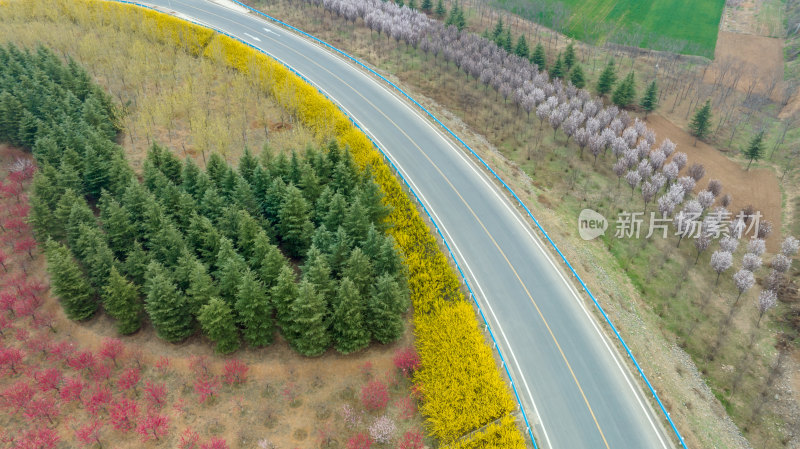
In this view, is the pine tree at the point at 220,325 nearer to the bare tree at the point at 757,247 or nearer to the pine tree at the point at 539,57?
the bare tree at the point at 757,247

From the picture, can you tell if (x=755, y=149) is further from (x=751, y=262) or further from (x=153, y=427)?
(x=153, y=427)

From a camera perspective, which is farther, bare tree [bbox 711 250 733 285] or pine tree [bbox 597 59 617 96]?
pine tree [bbox 597 59 617 96]

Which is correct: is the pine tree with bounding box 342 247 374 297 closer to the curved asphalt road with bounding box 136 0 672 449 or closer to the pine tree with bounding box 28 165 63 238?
the curved asphalt road with bounding box 136 0 672 449

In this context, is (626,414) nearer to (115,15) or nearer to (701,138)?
(701,138)

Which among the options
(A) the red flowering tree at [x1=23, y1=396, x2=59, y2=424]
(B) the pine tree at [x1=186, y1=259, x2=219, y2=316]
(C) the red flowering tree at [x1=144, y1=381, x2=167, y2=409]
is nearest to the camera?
(A) the red flowering tree at [x1=23, y1=396, x2=59, y2=424]

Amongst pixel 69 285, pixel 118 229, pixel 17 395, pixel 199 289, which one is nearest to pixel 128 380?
pixel 17 395

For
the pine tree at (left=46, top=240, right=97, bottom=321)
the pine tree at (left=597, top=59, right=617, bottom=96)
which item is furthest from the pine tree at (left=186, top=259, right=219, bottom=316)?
Result: the pine tree at (left=597, top=59, right=617, bottom=96)

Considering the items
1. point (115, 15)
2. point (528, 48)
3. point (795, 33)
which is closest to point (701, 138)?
point (528, 48)
